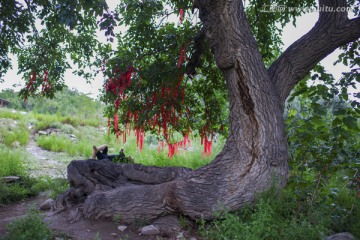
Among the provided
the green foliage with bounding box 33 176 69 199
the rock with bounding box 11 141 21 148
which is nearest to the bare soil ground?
the green foliage with bounding box 33 176 69 199

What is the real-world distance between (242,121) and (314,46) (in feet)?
4.62

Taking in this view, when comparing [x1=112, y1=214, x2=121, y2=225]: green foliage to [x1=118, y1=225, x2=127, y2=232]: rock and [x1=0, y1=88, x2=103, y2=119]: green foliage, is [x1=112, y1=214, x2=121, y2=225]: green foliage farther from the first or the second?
[x1=0, y1=88, x2=103, y2=119]: green foliage

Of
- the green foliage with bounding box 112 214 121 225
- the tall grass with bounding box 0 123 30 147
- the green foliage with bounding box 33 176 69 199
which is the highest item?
the tall grass with bounding box 0 123 30 147

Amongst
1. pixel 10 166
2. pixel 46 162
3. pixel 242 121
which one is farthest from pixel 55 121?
pixel 242 121

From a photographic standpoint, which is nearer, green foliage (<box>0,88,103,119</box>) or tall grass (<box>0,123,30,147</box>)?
tall grass (<box>0,123,30,147</box>)

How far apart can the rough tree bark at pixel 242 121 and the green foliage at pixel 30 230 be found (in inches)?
41.6

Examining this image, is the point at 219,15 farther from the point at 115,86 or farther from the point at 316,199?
the point at 316,199

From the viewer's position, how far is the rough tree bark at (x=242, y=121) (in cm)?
484

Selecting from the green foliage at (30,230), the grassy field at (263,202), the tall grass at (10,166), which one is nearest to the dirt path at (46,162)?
the grassy field at (263,202)

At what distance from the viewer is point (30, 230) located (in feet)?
14.4

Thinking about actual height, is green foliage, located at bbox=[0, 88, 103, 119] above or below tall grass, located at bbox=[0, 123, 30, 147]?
above

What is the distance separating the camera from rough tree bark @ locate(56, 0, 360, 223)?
4.84 m

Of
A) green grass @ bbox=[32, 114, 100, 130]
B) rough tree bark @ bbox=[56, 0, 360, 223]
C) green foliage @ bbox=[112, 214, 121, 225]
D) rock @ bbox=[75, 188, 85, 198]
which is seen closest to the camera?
rough tree bark @ bbox=[56, 0, 360, 223]

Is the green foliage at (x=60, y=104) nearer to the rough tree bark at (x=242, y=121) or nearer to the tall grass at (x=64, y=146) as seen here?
the tall grass at (x=64, y=146)
